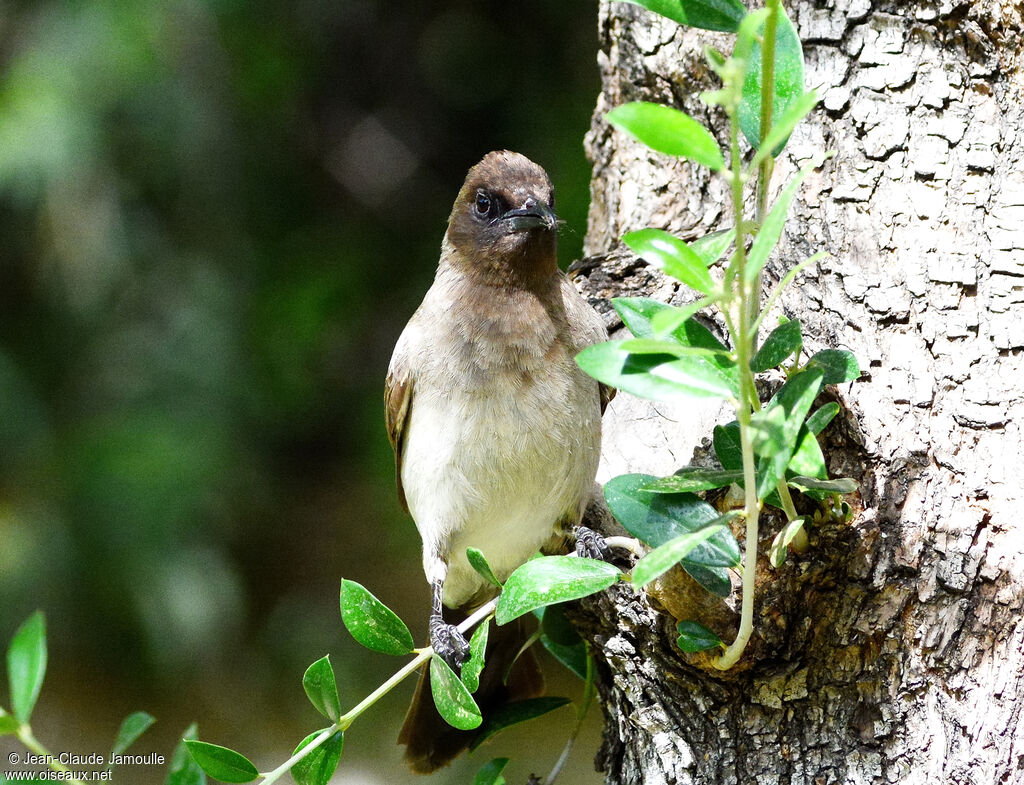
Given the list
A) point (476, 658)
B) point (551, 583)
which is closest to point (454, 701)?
point (476, 658)

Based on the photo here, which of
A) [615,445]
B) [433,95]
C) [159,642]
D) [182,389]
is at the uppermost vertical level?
[433,95]

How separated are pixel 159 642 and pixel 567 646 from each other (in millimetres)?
2345

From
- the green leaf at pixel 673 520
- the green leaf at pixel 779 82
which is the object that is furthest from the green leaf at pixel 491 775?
the green leaf at pixel 779 82

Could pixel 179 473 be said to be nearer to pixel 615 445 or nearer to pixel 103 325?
pixel 103 325

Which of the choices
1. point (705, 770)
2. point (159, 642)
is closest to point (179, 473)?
point (159, 642)

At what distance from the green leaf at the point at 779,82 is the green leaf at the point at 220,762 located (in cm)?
136

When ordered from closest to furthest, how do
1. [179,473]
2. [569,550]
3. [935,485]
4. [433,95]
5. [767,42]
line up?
[767,42] < [935,485] < [569,550] < [179,473] < [433,95]

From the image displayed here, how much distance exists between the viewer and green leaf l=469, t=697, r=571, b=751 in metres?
2.64

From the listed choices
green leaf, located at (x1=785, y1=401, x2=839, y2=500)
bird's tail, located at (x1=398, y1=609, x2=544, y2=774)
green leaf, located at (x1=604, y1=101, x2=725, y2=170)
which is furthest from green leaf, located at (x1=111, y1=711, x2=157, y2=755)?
green leaf, located at (x1=604, y1=101, x2=725, y2=170)

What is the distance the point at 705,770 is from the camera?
216 cm

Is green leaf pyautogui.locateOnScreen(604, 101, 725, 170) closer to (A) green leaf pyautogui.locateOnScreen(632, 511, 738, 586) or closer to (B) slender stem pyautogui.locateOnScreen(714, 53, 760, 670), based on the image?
(B) slender stem pyautogui.locateOnScreen(714, 53, 760, 670)

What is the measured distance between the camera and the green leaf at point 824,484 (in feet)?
5.62

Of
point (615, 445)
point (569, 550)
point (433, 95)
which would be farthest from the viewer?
point (433, 95)

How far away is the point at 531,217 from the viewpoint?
2773mm
